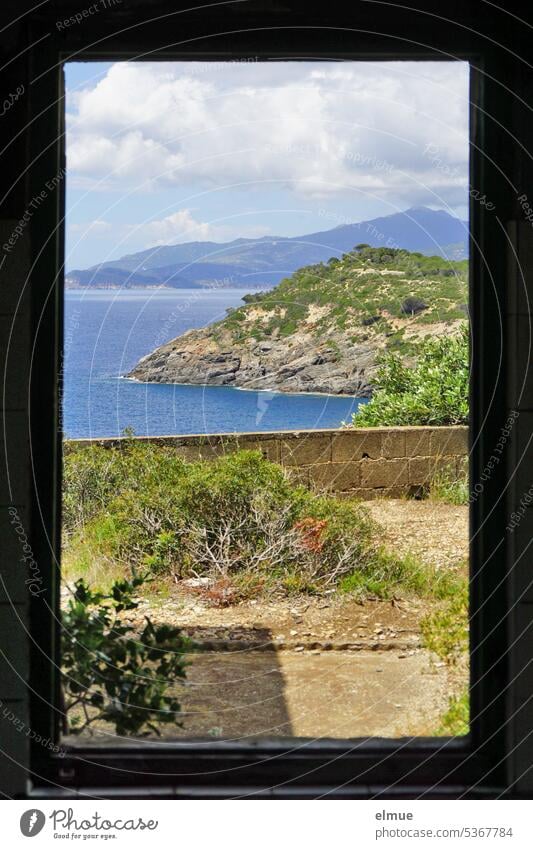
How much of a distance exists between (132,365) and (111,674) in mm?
735

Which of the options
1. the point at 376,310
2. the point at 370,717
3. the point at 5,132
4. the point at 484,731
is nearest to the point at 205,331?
the point at 376,310

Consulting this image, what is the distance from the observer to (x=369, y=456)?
11.1 ft

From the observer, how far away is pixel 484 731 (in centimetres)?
166

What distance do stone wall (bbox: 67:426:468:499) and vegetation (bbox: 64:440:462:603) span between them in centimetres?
21

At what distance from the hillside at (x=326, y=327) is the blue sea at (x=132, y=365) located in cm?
5

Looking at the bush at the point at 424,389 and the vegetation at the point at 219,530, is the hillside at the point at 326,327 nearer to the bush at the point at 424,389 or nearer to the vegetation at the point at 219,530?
the bush at the point at 424,389

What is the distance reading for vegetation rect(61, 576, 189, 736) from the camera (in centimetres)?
174

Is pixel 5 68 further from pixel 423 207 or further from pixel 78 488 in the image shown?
pixel 78 488

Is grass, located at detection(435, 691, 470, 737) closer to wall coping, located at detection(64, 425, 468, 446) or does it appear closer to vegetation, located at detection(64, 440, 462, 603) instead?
vegetation, located at detection(64, 440, 462, 603)

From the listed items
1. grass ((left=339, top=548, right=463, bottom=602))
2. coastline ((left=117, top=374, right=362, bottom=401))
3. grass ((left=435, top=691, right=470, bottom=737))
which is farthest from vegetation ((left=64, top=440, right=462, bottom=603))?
grass ((left=435, top=691, right=470, bottom=737))

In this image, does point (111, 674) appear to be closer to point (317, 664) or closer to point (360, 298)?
point (317, 664)

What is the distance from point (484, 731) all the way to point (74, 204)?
4.26 ft

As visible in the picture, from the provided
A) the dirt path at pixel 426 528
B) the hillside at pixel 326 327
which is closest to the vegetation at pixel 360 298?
the hillside at pixel 326 327

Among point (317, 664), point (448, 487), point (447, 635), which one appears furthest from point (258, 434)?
point (447, 635)
